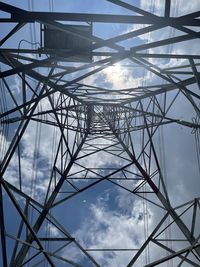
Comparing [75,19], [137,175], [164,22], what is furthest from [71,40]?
[137,175]

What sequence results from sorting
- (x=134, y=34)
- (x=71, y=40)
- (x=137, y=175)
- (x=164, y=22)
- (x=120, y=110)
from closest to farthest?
(x=164, y=22), (x=134, y=34), (x=71, y=40), (x=137, y=175), (x=120, y=110)

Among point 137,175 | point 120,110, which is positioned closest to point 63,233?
point 137,175

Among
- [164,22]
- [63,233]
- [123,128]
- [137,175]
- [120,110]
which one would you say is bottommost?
[63,233]

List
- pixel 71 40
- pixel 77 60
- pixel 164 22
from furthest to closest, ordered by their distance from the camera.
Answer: pixel 77 60, pixel 71 40, pixel 164 22

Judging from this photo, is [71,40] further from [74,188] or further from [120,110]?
[120,110]

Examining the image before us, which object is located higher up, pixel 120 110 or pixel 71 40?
pixel 120 110

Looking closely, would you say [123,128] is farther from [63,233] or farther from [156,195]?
[63,233]

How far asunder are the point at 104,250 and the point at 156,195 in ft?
10.6

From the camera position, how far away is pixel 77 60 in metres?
10.6

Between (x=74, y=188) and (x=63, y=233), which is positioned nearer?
(x=63, y=233)

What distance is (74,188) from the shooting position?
543 inches

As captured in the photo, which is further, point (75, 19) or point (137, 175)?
point (137, 175)

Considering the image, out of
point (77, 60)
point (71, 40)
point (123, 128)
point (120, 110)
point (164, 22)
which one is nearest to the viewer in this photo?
point (164, 22)

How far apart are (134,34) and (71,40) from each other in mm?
2960
